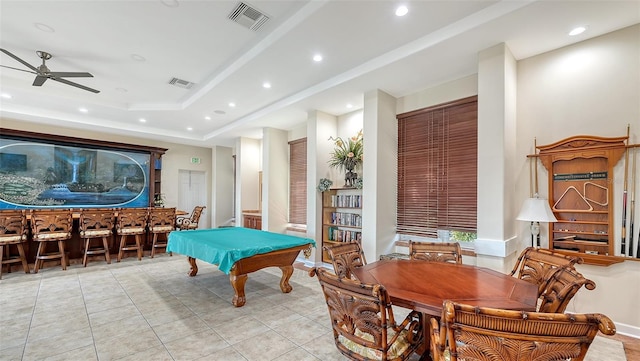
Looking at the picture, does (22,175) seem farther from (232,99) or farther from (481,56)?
(481,56)

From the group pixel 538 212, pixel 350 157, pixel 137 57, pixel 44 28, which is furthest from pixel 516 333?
pixel 44 28

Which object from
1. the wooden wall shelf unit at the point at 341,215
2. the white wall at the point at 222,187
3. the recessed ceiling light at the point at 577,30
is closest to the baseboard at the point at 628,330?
the recessed ceiling light at the point at 577,30

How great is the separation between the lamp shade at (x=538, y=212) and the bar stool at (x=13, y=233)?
7.70 meters

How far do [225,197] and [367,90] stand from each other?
687 cm

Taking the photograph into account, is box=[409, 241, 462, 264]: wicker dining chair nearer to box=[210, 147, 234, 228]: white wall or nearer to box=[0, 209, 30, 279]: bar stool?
box=[0, 209, 30, 279]: bar stool

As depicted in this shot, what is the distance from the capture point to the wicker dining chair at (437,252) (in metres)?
3.01

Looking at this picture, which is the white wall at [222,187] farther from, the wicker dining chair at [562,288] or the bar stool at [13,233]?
the wicker dining chair at [562,288]

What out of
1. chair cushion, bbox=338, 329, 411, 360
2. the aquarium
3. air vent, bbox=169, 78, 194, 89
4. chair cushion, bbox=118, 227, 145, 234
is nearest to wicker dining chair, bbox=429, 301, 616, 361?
chair cushion, bbox=338, 329, 411, 360

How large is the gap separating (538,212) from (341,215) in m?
3.26

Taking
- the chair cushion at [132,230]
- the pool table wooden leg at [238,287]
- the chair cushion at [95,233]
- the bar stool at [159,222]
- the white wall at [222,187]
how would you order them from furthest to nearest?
the white wall at [222,187]
the bar stool at [159,222]
the chair cushion at [132,230]
the chair cushion at [95,233]
the pool table wooden leg at [238,287]

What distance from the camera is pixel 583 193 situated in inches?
127

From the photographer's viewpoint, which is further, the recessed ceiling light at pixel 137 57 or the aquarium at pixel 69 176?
the aquarium at pixel 69 176

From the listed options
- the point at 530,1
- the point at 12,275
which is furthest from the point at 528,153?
the point at 12,275

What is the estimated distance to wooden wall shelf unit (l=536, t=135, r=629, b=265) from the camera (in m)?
3.05
